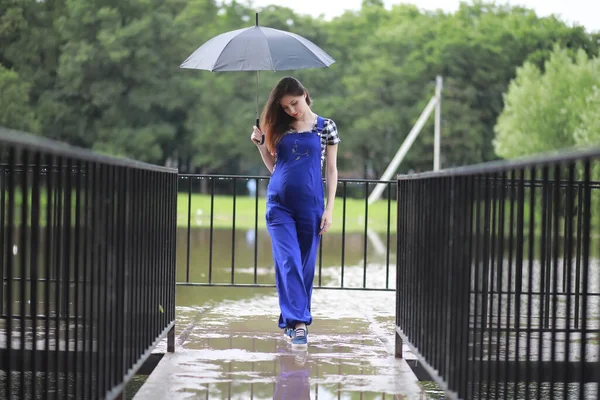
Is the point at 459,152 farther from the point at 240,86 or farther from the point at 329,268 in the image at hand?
the point at 329,268

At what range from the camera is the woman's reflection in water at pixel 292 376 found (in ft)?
16.4

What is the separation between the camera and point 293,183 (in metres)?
6.30

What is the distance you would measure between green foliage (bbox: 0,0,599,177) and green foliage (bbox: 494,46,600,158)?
14847mm

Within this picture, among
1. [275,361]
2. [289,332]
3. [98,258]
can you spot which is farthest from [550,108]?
[98,258]

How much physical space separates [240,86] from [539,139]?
26.5 metres

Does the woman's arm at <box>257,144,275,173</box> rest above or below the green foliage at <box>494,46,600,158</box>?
below

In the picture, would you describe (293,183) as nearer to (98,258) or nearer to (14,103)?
(98,258)

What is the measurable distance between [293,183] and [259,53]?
41.2 inches

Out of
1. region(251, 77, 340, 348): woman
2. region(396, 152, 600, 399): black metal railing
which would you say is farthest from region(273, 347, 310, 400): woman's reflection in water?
region(396, 152, 600, 399): black metal railing

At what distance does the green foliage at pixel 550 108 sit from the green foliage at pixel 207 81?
14847mm

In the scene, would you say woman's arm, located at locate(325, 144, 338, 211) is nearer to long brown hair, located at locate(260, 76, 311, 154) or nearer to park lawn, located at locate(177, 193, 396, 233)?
long brown hair, located at locate(260, 76, 311, 154)

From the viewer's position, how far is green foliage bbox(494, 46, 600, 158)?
4003cm

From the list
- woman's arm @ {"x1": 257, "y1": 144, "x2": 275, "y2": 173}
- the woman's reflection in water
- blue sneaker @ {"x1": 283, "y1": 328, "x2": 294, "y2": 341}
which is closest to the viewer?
the woman's reflection in water

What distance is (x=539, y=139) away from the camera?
138 feet
